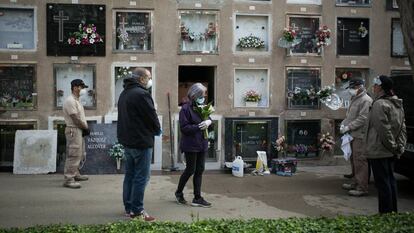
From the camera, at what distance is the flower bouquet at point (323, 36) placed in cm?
1049

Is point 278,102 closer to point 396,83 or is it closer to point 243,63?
point 243,63

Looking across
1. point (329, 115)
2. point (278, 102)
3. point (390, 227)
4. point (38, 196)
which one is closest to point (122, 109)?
point (38, 196)

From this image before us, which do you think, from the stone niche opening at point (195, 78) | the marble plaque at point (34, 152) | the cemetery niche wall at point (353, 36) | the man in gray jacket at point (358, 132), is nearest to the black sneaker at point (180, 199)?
the man in gray jacket at point (358, 132)

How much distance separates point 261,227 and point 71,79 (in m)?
6.35

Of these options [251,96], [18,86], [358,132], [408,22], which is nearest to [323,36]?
[251,96]

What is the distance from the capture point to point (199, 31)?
10.3 m

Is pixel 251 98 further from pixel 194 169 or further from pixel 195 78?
pixel 194 169

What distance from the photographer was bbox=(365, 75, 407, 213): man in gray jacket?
6.32 metres

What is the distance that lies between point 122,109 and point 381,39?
6.57 metres

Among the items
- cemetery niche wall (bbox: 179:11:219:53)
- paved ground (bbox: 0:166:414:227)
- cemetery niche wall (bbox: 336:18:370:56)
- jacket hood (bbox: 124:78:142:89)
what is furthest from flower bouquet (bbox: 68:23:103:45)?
cemetery niche wall (bbox: 336:18:370:56)

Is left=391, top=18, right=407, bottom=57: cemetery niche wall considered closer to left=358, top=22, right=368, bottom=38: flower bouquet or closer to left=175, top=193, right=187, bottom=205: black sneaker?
left=358, top=22, right=368, bottom=38: flower bouquet

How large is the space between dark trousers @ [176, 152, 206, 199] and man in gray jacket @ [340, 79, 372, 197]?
2.39 meters

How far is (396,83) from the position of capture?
28.1 ft

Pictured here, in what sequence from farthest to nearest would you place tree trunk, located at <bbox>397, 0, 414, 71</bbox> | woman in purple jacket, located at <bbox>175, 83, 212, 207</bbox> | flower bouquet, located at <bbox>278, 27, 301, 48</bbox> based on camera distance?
flower bouquet, located at <bbox>278, 27, 301, 48</bbox> < woman in purple jacket, located at <bbox>175, 83, 212, 207</bbox> < tree trunk, located at <bbox>397, 0, 414, 71</bbox>
